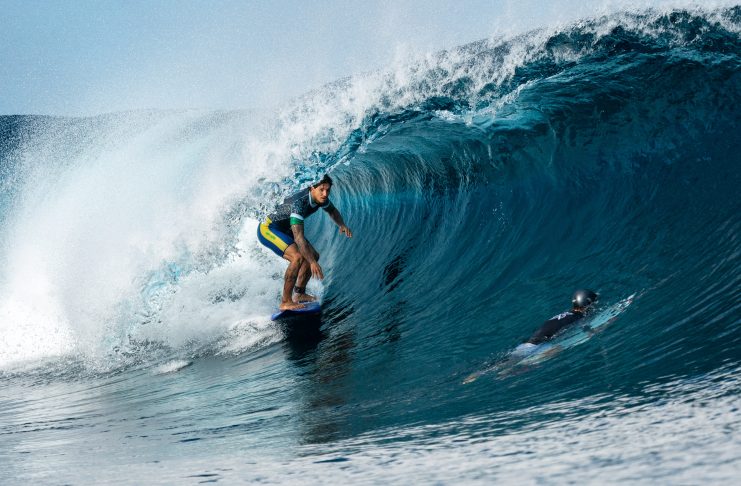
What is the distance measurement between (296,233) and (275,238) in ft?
1.76

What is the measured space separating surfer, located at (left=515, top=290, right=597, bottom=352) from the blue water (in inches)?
5.9

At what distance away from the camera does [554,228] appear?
20.6 ft

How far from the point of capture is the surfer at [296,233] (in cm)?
653

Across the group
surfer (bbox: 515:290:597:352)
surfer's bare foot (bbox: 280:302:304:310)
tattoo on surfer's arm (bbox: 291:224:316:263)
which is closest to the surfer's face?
tattoo on surfer's arm (bbox: 291:224:316:263)

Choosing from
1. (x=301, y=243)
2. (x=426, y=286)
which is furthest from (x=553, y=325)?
(x=301, y=243)

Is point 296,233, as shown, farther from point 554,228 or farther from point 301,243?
point 554,228

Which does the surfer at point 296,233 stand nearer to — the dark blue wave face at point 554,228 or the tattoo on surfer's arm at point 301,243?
the tattoo on surfer's arm at point 301,243

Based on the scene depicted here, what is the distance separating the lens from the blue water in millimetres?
1937

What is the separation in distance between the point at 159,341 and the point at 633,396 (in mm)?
6197

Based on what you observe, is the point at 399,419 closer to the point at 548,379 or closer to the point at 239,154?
the point at 548,379

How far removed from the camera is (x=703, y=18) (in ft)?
28.1

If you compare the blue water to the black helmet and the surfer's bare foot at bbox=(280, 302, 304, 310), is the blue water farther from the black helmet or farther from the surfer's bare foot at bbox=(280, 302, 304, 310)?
the surfer's bare foot at bbox=(280, 302, 304, 310)

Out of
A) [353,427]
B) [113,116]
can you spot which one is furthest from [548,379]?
[113,116]

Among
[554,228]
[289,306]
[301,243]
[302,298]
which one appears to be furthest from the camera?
[302,298]
